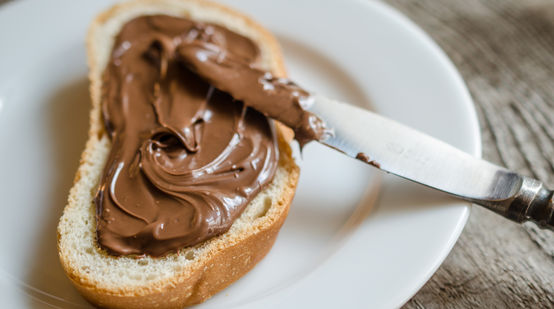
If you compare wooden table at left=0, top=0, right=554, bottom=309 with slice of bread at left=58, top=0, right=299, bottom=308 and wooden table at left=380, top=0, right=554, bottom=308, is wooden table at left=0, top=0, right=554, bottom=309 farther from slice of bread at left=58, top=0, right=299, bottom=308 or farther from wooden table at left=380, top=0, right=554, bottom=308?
slice of bread at left=58, top=0, right=299, bottom=308

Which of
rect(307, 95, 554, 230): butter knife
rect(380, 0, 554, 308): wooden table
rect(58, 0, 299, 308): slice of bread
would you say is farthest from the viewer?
rect(380, 0, 554, 308): wooden table

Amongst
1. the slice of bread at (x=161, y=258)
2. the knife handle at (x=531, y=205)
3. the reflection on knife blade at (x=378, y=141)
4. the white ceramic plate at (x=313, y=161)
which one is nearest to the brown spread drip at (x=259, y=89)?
the reflection on knife blade at (x=378, y=141)

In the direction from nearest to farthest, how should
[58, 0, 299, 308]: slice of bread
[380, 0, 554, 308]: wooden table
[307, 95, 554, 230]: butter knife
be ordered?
[58, 0, 299, 308]: slice of bread, [307, 95, 554, 230]: butter knife, [380, 0, 554, 308]: wooden table

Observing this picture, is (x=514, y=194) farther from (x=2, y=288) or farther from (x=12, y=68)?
(x=12, y=68)

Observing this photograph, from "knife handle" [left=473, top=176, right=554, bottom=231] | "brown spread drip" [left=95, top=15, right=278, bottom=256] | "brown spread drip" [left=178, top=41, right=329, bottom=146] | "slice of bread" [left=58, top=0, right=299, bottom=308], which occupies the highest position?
"knife handle" [left=473, top=176, right=554, bottom=231]

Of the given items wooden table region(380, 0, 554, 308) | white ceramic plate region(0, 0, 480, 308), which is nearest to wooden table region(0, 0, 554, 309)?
wooden table region(380, 0, 554, 308)

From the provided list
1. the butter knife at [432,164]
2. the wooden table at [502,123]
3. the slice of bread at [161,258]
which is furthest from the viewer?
the wooden table at [502,123]

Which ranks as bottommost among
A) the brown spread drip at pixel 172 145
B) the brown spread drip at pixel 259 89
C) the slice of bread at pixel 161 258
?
the slice of bread at pixel 161 258

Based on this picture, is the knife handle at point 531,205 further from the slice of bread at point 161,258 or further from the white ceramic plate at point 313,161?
the slice of bread at point 161,258
